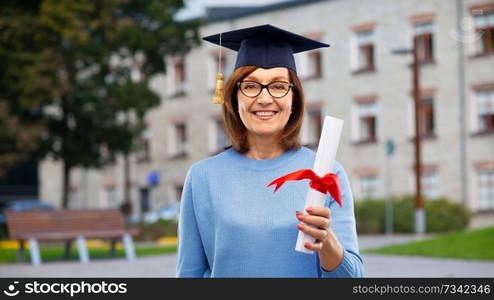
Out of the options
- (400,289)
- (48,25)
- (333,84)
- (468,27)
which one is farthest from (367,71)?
(400,289)

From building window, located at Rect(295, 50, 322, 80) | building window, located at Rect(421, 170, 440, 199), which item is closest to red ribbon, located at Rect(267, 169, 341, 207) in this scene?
building window, located at Rect(421, 170, 440, 199)

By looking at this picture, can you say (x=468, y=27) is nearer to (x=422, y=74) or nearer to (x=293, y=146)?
(x=422, y=74)

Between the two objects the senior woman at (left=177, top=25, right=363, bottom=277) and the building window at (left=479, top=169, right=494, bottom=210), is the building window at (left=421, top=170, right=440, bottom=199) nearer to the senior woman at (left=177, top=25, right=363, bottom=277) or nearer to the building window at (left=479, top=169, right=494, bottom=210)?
the building window at (left=479, top=169, right=494, bottom=210)

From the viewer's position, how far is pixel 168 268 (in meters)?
16.9

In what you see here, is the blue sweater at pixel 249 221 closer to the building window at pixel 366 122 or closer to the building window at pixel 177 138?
the building window at pixel 366 122

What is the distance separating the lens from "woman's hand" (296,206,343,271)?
119 inches

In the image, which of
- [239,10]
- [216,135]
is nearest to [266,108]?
[239,10]

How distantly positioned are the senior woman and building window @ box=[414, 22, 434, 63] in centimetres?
3753

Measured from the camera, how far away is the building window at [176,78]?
52656 millimetres

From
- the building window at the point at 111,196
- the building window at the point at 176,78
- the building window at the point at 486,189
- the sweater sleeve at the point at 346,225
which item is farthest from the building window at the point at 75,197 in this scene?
the sweater sleeve at the point at 346,225

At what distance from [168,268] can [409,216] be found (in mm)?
21514

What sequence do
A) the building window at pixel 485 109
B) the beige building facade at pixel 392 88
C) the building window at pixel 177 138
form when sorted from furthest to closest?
1. the building window at pixel 177 138
2. the beige building facade at pixel 392 88
3. the building window at pixel 485 109

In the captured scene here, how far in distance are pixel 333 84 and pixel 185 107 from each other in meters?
11.1

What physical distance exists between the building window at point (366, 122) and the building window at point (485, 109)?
541cm
